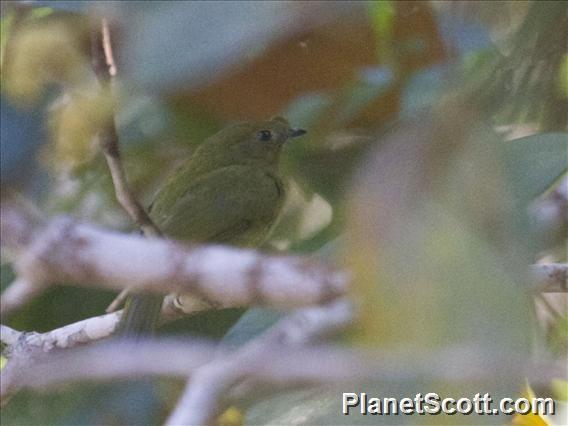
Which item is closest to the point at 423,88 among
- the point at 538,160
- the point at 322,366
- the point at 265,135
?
the point at 538,160

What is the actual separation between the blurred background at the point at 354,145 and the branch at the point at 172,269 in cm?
10

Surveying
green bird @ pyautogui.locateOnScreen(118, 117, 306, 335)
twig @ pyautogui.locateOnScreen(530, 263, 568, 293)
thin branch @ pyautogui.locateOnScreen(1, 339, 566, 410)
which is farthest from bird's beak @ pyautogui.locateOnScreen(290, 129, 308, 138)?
thin branch @ pyautogui.locateOnScreen(1, 339, 566, 410)

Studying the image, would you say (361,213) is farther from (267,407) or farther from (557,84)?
(557,84)

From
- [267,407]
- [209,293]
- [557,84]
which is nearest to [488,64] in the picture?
[557,84]

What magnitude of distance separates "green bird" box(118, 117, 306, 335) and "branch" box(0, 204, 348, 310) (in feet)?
4.07

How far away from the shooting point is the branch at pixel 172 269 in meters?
1.44

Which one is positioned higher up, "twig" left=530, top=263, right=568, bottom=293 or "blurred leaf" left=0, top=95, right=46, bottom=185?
"blurred leaf" left=0, top=95, right=46, bottom=185

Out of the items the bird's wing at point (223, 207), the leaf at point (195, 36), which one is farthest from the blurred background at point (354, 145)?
the bird's wing at point (223, 207)

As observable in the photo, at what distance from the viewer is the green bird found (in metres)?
2.89

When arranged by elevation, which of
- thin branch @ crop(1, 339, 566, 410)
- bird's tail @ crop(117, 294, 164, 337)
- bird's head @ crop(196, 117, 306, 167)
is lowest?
thin branch @ crop(1, 339, 566, 410)

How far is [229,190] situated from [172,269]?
172 cm

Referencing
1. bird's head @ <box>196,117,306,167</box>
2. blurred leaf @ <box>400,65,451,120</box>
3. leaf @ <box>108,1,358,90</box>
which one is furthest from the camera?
bird's head @ <box>196,117,306,167</box>

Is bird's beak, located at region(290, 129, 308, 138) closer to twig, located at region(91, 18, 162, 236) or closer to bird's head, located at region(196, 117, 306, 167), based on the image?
bird's head, located at region(196, 117, 306, 167)

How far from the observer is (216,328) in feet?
8.68
